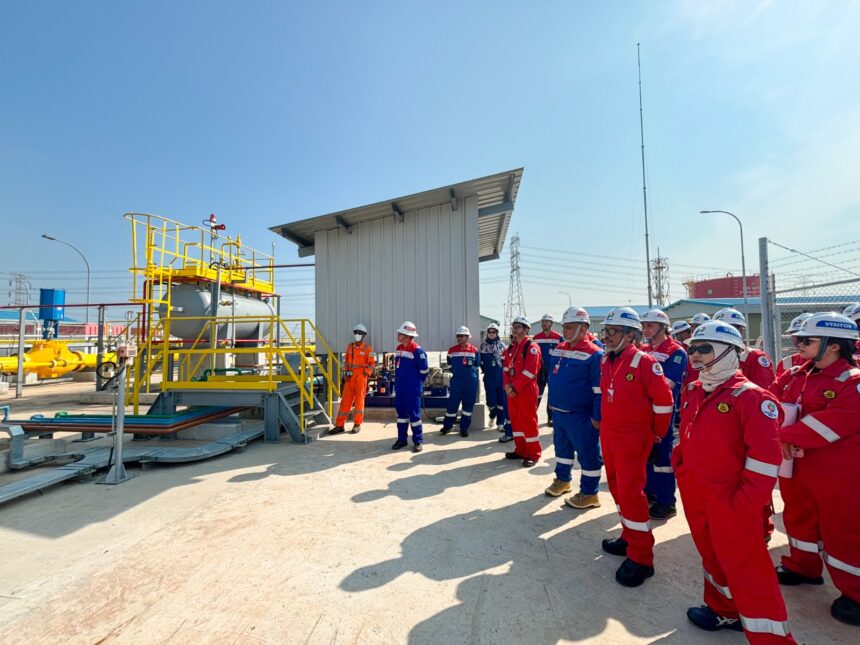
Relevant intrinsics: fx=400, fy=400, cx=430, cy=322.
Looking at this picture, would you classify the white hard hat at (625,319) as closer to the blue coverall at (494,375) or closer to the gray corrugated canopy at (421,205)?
the blue coverall at (494,375)

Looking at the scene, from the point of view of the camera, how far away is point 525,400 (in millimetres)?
5527

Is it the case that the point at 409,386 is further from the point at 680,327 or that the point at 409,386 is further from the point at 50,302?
the point at 50,302

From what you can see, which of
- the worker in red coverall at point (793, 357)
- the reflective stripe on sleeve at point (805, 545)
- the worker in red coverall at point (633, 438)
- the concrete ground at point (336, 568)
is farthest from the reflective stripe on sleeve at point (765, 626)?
the worker in red coverall at point (793, 357)

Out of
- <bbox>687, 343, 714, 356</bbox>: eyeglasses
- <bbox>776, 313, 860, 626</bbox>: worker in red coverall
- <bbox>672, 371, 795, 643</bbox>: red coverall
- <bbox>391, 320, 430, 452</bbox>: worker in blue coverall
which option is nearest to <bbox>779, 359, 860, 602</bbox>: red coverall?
<bbox>776, 313, 860, 626</bbox>: worker in red coverall

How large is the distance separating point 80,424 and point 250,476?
3.43 metres

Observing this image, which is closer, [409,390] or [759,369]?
[759,369]

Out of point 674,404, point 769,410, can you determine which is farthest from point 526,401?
point 769,410

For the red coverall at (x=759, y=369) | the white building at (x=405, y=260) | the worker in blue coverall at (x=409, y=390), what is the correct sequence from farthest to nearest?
the white building at (x=405, y=260), the worker in blue coverall at (x=409, y=390), the red coverall at (x=759, y=369)

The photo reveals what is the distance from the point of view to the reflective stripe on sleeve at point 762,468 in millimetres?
1996

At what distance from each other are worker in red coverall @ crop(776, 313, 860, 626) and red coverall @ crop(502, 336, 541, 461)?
2867 mm

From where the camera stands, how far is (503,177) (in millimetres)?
7648

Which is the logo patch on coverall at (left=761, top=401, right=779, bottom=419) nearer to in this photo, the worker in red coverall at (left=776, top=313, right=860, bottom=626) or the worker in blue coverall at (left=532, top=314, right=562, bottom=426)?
the worker in red coverall at (left=776, top=313, right=860, bottom=626)

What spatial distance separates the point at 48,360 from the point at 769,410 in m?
22.3

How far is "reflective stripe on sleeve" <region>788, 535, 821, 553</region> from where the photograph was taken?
2.81 m
